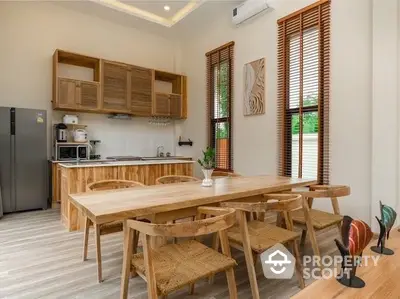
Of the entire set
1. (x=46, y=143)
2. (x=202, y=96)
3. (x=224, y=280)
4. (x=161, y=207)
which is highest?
(x=202, y=96)

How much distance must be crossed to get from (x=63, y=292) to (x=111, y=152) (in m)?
3.81

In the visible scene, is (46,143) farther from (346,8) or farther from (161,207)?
(346,8)

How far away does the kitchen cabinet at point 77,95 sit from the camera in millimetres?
4441

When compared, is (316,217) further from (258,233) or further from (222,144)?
(222,144)

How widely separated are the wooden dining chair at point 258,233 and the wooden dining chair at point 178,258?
0.54ft

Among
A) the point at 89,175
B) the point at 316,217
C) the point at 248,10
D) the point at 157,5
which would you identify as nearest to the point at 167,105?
the point at 157,5

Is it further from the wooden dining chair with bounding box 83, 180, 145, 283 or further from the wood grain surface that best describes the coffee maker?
the wooden dining chair with bounding box 83, 180, 145, 283

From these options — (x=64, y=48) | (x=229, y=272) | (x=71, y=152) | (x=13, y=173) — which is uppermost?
(x=64, y=48)

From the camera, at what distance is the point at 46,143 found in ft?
14.4

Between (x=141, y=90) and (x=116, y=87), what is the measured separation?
0.53m

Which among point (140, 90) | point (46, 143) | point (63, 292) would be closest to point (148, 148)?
point (140, 90)

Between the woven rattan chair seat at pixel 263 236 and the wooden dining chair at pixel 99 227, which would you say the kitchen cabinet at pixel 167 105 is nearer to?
the wooden dining chair at pixel 99 227

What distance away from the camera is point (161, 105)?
220 inches

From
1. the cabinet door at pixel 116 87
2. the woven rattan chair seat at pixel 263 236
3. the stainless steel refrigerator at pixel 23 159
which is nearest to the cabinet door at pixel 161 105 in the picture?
the cabinet door at pixel 116 87
